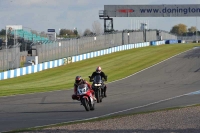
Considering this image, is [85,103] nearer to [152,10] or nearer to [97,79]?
[97,79]

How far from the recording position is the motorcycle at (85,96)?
19734mm

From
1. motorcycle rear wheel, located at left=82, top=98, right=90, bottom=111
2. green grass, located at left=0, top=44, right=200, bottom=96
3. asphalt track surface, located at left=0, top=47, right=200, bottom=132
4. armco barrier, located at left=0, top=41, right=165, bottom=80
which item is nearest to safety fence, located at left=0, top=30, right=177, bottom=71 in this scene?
armco barrier, located at left=0, top=41, right=165, bottom=80

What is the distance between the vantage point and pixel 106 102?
2338 cm

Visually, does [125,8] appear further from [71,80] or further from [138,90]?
[138,90]

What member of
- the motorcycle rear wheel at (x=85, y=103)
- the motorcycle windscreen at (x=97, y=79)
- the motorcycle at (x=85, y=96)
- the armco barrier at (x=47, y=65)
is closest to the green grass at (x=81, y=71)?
the armco barrier at (x=47, y=65)

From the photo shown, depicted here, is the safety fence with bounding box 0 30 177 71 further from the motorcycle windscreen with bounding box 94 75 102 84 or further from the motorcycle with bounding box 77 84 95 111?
the motorcycle with bounding box 77 84 95 111

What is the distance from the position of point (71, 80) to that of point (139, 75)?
5.99 m

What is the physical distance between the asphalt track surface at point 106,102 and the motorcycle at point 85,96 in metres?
0.32

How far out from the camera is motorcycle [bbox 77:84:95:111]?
19734 mm

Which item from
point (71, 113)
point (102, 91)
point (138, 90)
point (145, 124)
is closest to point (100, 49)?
point (138, 90)

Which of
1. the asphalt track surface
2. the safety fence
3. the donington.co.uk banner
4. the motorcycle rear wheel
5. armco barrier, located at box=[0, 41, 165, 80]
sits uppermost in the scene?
the donington.co.uk banner

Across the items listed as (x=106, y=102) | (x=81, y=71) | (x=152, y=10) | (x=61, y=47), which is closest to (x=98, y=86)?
(x=106, y=102)

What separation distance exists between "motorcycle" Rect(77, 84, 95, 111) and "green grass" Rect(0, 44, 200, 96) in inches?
377

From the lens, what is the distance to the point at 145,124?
1444cm
